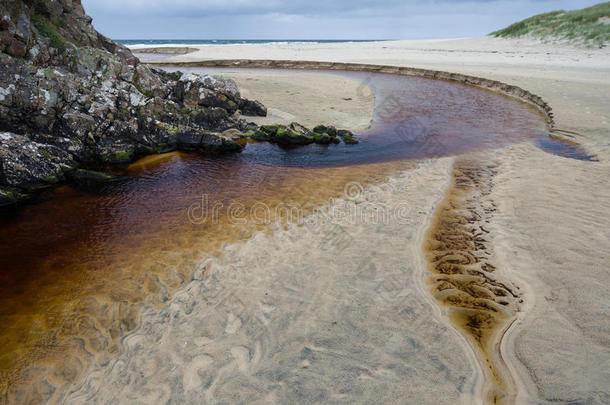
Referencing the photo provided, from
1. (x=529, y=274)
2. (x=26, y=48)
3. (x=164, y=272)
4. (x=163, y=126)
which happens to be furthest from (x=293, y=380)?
(x=26, y=48)

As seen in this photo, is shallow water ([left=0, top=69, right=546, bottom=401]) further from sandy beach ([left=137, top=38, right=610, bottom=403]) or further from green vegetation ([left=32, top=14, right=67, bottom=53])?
green vegetation ([left=32, top=14, right=67, bottom=53])

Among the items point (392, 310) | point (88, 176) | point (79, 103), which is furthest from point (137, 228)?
point (79, 103)

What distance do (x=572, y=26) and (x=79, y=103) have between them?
60142mm

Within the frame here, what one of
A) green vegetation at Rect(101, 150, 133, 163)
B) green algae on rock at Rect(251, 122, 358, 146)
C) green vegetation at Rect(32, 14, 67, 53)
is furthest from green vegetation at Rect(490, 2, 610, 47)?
green vegetation at Rect(32, 14, 67, 53)

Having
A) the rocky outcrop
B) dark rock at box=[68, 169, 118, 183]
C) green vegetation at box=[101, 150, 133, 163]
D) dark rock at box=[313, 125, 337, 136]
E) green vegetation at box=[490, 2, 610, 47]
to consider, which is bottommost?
dark rock at box=[68, 169, 118, 183]

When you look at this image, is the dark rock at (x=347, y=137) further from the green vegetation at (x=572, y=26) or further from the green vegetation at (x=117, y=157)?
the green vegetation at (x=572, y=26)

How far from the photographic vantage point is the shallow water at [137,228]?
5078mm

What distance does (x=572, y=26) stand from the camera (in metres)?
43.9

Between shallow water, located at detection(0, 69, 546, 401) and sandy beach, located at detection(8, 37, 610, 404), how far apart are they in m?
0.19

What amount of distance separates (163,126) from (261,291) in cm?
1138

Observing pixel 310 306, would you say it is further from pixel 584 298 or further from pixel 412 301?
pixel 584 298

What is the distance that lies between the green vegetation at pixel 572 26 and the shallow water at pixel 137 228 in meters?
36.9

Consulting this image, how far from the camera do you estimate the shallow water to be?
5.08 m

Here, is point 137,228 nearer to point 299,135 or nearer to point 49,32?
point 299,135
